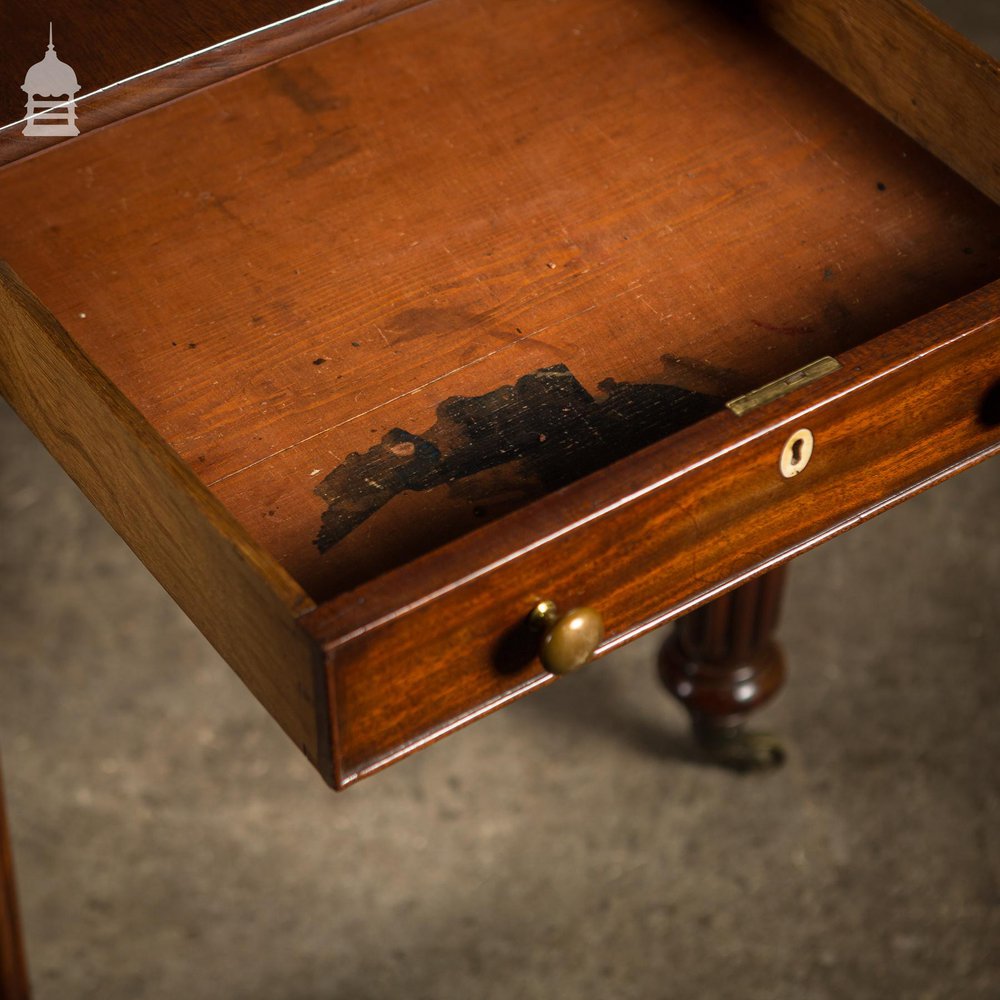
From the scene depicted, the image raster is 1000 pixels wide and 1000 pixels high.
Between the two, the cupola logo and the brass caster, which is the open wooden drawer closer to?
the cupola logo

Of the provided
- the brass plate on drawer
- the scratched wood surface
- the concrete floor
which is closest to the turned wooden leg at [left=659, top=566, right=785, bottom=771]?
the concrete floor

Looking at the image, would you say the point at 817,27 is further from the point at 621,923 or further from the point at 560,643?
the point at 621,923

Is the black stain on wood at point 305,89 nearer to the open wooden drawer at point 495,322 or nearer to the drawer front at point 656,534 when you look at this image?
the open wooden drawer at point 495,322

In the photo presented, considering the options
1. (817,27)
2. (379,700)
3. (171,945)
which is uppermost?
(817,27)

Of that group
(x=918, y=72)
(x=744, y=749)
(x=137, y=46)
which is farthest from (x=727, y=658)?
(x=137, y=46)

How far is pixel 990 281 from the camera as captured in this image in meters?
0.95

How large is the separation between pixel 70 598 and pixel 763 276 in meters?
0.98

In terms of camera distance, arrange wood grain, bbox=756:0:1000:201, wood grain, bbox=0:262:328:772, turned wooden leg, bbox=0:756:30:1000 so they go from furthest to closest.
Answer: turned wooden leg, bbox=0:756:30:1000 < wood grain, bbox=756:0:1000:201 < wood grain, bbox=0:262:328:772

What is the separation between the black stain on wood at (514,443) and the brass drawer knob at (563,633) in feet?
0.21

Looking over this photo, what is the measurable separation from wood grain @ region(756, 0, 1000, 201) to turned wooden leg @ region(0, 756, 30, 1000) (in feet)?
2.20

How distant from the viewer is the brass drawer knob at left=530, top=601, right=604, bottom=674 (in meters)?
0.81

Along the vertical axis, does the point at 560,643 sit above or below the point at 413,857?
above

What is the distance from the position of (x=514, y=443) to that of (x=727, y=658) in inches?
24.1

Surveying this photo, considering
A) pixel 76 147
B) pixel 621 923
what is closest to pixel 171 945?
pixel 621 923
